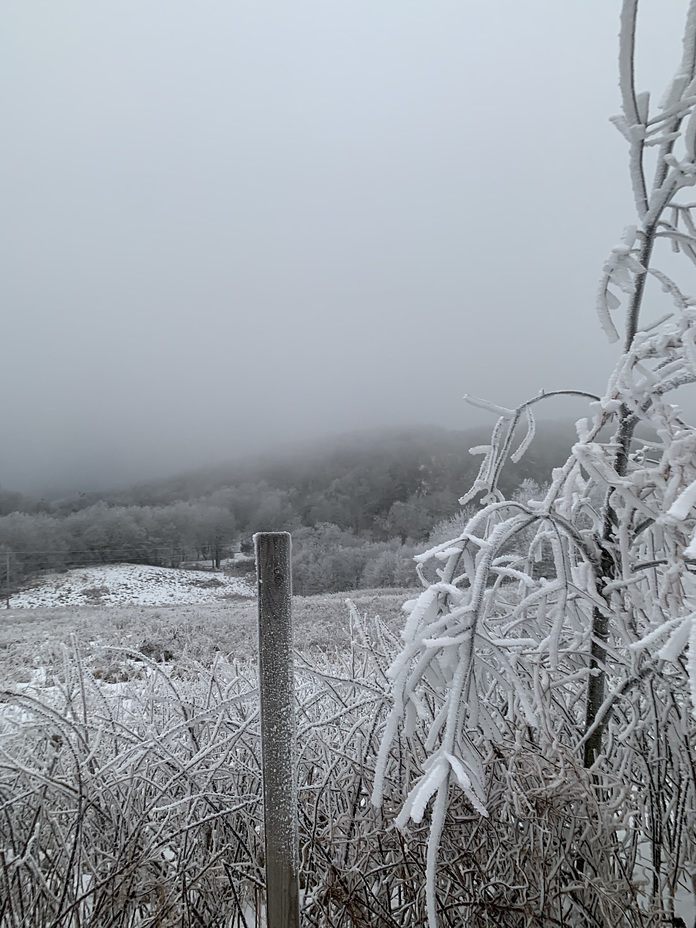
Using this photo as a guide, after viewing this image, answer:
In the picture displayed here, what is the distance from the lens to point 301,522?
17.6 meters

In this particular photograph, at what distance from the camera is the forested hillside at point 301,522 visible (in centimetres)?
1720

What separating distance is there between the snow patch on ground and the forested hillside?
0.66 m

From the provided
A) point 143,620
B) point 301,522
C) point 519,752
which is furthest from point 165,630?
point 301,522

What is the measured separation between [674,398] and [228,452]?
28868 millimetres

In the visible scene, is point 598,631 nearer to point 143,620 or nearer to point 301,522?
point 143,620

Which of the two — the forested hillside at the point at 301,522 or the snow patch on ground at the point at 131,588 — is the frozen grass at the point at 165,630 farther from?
the forested hillside at the point at 301,522

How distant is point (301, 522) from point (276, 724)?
54.6 feet

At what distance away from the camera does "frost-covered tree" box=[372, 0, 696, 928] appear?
3.45ft

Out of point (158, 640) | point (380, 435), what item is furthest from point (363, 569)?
point (158, 640)

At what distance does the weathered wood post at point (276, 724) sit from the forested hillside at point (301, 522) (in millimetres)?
14588

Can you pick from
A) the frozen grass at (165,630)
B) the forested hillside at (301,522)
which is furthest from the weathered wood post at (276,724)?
the forested hillside at (301,522)

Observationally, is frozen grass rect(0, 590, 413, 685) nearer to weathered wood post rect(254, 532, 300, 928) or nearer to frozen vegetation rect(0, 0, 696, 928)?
frozen vegetation rect(0, 0, 696, 928)

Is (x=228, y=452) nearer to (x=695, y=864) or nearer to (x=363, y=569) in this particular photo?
(x=363, y=569)

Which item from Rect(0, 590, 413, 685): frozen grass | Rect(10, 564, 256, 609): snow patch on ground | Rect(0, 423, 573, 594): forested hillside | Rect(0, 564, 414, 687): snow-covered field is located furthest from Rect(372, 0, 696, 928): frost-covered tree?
Rect(0, 423, 573, 594): forested hillside
